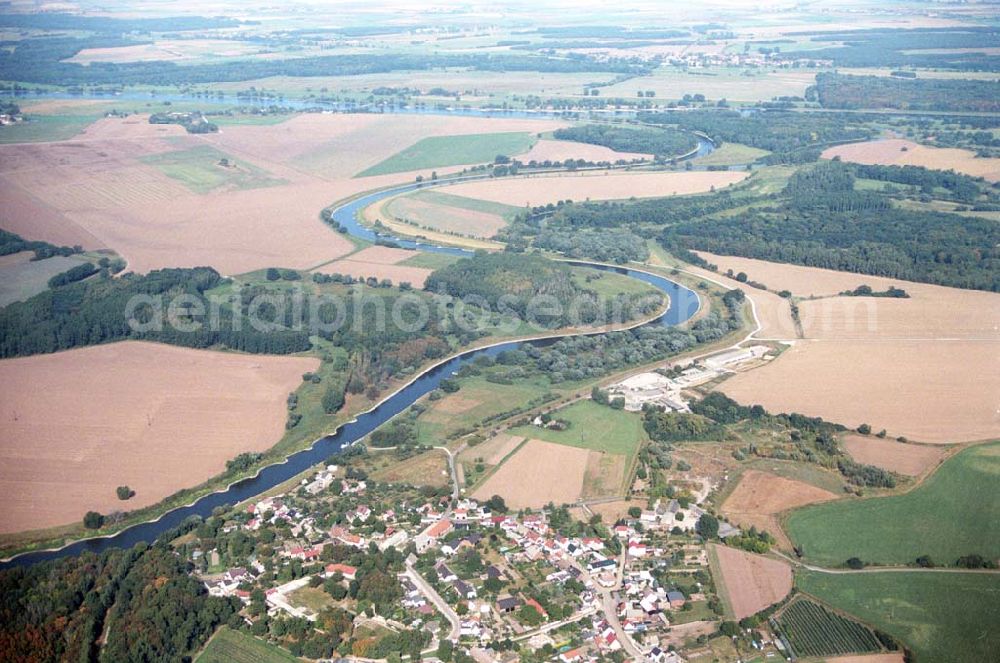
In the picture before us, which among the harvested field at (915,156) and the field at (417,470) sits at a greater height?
the harvested field at (915,156)

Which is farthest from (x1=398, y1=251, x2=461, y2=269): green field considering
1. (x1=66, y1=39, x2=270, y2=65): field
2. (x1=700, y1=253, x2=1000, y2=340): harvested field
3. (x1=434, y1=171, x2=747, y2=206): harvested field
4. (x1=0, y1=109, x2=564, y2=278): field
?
(x1=66, y1=39, x2=270, y2=65): field

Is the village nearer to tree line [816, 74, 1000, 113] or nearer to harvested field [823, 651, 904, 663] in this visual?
harvested field [823, 651, 904, 663]

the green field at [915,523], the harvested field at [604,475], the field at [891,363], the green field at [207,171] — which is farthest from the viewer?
the green field at [207,171]

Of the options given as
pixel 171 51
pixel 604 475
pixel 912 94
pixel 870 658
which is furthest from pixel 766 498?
pixel 171 51

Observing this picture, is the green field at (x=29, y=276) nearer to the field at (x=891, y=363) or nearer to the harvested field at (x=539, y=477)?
the harvested field at (x=539, y=477)

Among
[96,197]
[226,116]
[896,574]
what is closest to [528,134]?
[226,116]

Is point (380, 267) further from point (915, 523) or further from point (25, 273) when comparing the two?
point (915, 523)

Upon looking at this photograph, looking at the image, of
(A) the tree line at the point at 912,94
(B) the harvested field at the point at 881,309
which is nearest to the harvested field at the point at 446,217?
(B) the harvested field at the point at 881,309
